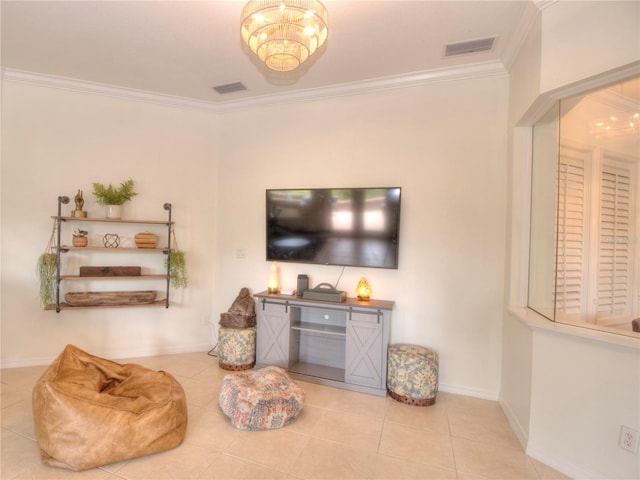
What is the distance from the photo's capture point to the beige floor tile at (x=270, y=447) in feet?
5.95

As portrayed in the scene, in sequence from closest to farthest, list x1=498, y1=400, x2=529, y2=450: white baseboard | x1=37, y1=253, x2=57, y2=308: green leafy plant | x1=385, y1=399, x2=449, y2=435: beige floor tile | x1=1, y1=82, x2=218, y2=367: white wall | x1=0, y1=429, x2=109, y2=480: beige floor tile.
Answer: x1=0, y1=429, x2=109, y2=480: beige floor tile < x1=498, y1=400, x2=529, y2=450: white baseboard < x1=385, y1=399, x2=449, y2=435: beige floor tile < x1=37, y1=253, x2=57, y2=308: green leafy plant < x1=1, y1=82, x2=218, y2=367: white wall

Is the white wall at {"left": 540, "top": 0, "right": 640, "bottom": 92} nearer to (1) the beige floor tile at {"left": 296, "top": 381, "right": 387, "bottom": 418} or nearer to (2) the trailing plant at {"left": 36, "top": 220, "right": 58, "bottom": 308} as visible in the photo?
(1) the beige floor tile at {"left": 296, "top": 381, "right": 387, "bottom": 418}

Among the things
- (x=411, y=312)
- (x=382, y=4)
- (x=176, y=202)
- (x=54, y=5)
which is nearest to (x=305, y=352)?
(x=411, y=312)

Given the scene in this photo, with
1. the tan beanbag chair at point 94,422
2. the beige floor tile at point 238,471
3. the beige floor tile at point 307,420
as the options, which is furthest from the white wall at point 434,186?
the tan beanbag chair at point 94,422

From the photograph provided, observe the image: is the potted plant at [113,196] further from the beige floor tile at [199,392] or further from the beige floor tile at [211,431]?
the beige floor tile at [211,431]

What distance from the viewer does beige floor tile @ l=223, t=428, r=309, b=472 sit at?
181cm

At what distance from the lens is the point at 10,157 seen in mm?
3016

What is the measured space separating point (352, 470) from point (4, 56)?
Result: 4.50 m

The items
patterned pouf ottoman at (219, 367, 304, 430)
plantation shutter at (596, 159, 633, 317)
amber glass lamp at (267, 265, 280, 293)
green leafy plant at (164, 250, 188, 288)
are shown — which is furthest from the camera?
green leafy plant at (164, 250, 188, 288)

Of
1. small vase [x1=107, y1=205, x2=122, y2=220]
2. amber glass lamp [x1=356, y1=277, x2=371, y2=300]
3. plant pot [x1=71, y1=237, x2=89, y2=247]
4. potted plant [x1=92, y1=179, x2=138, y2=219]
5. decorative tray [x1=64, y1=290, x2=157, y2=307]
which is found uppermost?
potted plant [x1=92, y1=179, x2=138, y2=219]

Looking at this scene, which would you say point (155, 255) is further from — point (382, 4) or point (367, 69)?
point (382, 4)

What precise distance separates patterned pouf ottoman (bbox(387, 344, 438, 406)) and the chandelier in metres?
2.39

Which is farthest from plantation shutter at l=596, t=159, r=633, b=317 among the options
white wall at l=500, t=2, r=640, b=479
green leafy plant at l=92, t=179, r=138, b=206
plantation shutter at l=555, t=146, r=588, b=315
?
green leafy plant at l=92, t=179, r=138, b=206

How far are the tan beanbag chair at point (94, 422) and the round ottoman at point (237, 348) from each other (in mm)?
1027
